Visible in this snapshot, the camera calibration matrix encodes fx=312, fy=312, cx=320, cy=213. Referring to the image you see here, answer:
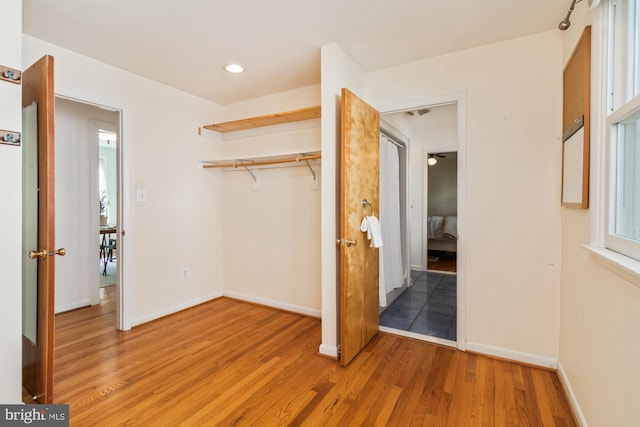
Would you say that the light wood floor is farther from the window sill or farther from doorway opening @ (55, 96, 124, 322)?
the window sill

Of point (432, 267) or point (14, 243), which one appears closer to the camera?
point (14, 243)

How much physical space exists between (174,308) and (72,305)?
1.20m

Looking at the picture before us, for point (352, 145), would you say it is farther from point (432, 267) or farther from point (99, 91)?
point (432, 267)

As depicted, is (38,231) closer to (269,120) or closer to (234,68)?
(234,68)

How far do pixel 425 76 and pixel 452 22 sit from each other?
0.54 meters

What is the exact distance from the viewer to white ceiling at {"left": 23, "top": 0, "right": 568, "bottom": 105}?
1.90 meters

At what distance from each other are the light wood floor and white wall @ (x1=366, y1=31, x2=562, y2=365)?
12.0 inches

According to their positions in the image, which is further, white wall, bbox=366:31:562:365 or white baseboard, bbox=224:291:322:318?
white baseboard, bbox=224:291:322:318

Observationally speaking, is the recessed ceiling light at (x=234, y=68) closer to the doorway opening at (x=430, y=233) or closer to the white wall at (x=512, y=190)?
the doorway opening at (x=430, y=233)

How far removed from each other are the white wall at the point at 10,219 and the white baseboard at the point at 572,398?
293 cm

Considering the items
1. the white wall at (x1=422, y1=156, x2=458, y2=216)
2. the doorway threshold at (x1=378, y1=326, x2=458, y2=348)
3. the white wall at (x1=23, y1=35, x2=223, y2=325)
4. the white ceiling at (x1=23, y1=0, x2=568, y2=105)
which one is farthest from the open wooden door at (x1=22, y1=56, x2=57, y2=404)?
the white wall at (x1=422, y1=156, x2=458, y2=216)

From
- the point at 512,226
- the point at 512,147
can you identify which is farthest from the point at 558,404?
the point at 512,147

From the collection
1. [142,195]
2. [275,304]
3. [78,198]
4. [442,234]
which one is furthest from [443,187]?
[78,198]

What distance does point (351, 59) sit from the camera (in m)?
2.57
